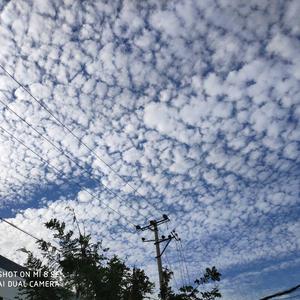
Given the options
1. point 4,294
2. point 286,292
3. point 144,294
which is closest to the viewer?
point 286,292

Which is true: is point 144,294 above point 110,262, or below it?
below

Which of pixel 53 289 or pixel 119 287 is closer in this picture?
pixel 53 289

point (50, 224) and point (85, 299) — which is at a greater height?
point (50, 224)

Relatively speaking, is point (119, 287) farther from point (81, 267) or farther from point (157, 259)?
point (157, 259)

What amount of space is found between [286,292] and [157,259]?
49.1 feet

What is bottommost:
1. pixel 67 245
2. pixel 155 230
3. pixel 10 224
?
pixel 10 224

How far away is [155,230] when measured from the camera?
2500cm

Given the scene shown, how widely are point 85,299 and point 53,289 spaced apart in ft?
5.54

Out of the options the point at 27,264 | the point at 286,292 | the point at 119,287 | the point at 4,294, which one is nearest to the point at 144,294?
the point at 119,287

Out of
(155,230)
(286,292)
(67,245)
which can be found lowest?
(286,292)

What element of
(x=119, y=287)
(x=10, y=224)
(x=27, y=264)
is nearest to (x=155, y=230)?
(x=119, y=287)

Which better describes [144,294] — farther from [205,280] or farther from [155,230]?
[155,230]

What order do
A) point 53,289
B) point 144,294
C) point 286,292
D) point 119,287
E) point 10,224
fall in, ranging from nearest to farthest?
point 286,292, point 10,224, point 53,289, point 119,287, point 144,294

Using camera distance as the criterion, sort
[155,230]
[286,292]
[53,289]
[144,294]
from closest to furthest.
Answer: [286,292]
[53,289]
[144,294]
[155,230]
